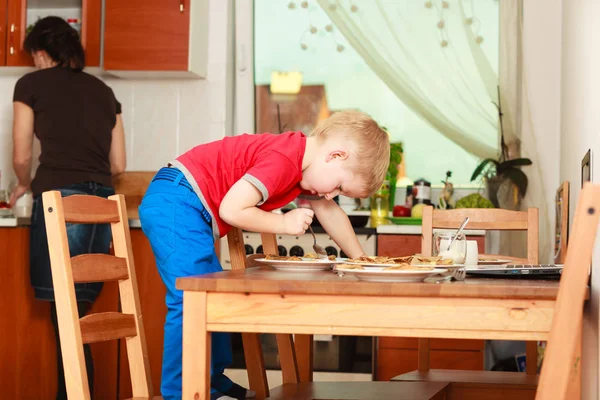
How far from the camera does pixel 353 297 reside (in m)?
1.27

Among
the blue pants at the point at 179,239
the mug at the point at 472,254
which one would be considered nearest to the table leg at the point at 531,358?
the mug at the point at 472,254

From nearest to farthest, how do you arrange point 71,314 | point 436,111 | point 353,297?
point 353,297 < point 71,314 < point 436,111

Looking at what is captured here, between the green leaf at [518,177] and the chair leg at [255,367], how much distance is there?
2.09 meters

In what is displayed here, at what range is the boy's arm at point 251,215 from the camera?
168 centimetres

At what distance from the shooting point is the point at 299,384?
6.56 ft

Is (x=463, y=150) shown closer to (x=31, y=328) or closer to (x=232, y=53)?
(x=232, y=53)

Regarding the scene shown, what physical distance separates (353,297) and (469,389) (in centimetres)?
104

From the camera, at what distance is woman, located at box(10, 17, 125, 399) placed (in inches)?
124

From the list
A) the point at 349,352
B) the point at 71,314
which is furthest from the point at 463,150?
the point at 71,314

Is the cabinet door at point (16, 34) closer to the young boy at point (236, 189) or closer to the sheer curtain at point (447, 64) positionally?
the sheer curtain at point (447, 64)

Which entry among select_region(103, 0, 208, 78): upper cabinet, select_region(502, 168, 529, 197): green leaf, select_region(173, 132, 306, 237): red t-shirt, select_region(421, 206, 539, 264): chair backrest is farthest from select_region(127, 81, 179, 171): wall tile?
select_region(173, 132, 306, 237): red t-shirt

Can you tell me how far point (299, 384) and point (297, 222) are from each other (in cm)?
51

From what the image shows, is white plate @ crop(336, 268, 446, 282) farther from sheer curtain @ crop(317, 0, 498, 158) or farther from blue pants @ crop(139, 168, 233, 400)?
sheer curtain @ crop(317, 0, 498, 158)

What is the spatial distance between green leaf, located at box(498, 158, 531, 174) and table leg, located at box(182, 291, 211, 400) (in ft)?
8.78
